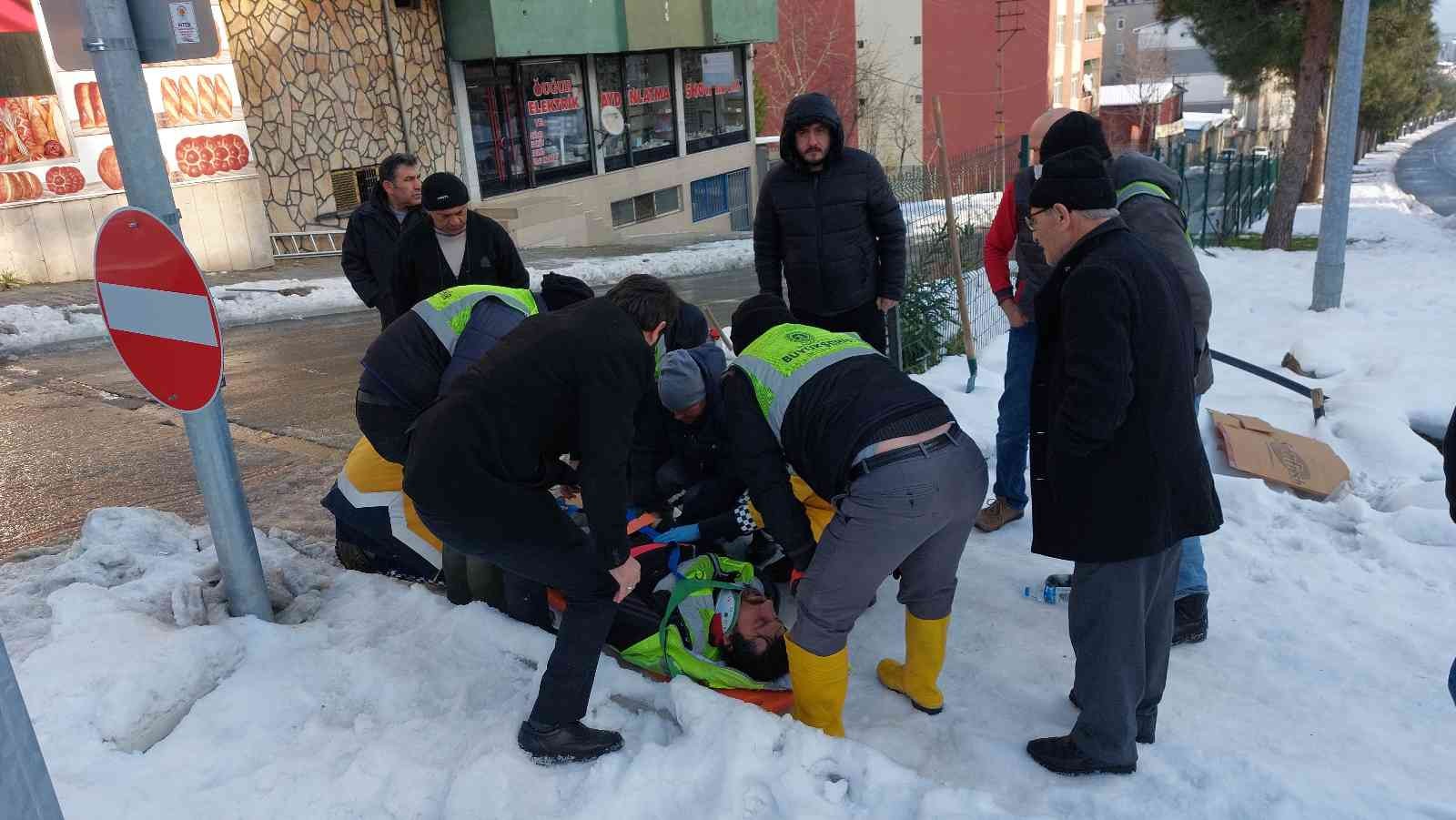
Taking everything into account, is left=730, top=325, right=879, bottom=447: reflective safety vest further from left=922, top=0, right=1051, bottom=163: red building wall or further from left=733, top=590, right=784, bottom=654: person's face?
left=922, top=0, right=1051, bottom=163: red building wall

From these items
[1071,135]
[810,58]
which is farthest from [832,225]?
[810,58]

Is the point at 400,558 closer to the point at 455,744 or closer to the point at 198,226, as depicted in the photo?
the point at 455,744

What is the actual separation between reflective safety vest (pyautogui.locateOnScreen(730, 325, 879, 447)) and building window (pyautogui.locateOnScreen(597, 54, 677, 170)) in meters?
17.2

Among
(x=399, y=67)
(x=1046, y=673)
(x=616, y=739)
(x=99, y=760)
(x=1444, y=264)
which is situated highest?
(x=399, y=67)

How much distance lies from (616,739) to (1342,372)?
22.4 feet

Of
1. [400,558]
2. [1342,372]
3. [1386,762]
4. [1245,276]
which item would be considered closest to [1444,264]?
[1245,276]

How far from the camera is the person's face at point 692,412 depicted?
3781mm

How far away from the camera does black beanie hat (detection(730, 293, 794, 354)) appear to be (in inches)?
133

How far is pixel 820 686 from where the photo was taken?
304 centimetres

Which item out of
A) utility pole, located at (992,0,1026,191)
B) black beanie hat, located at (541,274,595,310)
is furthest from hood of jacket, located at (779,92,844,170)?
utility pole, located at (992,0,1026,191)

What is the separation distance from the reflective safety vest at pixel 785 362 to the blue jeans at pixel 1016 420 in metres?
1.60

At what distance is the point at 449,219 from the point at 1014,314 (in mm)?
2615

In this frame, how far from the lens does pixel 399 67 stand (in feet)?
49.2

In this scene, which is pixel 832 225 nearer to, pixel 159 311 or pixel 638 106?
pixel 159 311
